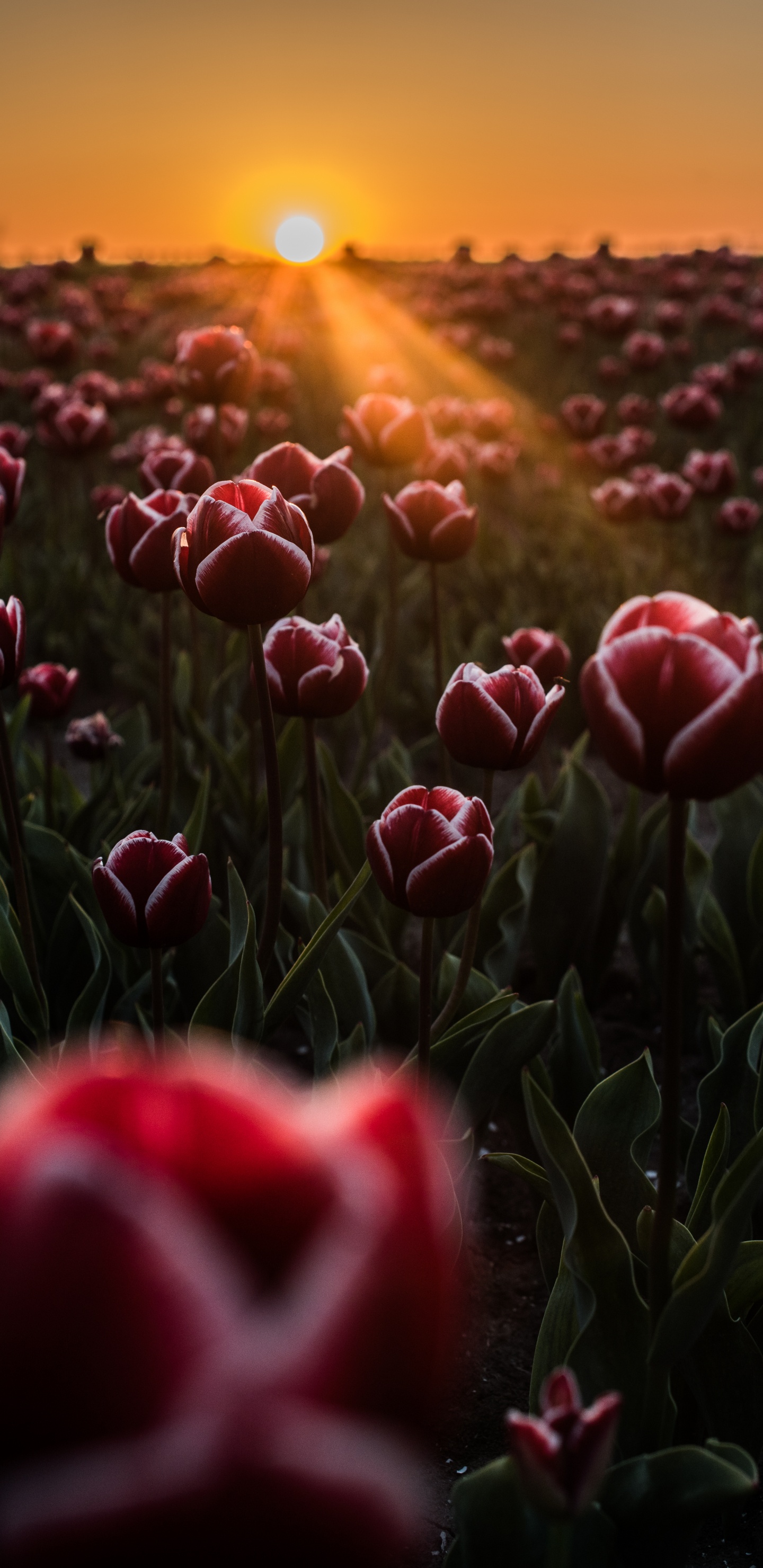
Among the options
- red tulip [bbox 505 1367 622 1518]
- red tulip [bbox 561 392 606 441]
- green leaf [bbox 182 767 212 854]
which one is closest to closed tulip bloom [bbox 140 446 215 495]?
green leaf [bbox 182 767 212 854]

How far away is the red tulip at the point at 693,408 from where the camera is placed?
6102 mm

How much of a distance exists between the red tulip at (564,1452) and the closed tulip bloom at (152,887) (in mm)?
→ 897

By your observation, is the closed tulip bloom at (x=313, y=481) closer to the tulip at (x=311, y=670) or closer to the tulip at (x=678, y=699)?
the tulip at (x=311, y=670)

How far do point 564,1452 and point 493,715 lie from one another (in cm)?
101

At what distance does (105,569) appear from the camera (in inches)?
255

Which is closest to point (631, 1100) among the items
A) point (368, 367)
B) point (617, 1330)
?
point (617, 1330)

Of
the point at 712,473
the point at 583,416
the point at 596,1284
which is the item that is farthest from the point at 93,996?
the point at 583,416

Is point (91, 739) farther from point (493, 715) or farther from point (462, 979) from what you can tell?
point (493, 715)

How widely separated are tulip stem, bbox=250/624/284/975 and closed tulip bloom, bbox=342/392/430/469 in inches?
60.5

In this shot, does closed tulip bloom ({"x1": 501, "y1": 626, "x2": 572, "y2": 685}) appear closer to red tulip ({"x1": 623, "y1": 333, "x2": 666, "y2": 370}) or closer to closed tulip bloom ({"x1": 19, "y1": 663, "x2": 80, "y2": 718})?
closed tulip bloom ({"x1": 19, "y1": 663, "x2": 80, "y2": 718})

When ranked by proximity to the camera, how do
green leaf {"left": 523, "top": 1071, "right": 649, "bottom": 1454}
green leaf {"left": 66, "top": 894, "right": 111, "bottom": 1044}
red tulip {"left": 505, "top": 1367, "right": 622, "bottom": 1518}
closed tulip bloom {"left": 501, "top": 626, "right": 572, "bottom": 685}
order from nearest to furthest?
1. red tulip {"left": 505, "top": 1367, "right": 622, "bottom": 1518}
2. green leaf {"left": 523, "top": 1071, "right": 649, "bottom": 1454}
3. green leaf {"left": 66, "top": 894, "right": 111, "bottom": 1044}
4. closed tulip bloom {"left": 501, "top": 626, "right": 572, "bottom": 685}

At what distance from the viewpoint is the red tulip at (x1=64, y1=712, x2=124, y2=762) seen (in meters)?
2.93

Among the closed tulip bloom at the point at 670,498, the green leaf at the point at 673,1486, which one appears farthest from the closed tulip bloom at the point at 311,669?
the closed tulip bloom at the point at 670,498

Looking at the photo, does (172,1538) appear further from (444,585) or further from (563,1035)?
(444,585)
